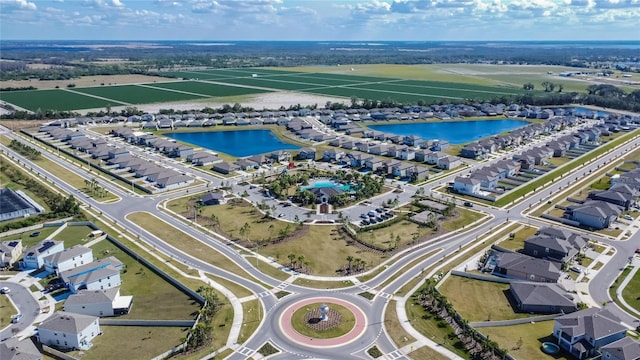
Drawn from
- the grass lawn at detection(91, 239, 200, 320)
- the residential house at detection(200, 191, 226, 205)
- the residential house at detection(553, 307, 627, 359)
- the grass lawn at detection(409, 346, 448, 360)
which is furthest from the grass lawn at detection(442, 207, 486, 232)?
the grass lawn at detection(91, 239, 200, 320)

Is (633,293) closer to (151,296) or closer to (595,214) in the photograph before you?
(595,214)

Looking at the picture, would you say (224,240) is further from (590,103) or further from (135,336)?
(590,103)

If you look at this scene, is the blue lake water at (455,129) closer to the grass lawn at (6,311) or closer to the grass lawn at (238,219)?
the grass lawn at (238,219)

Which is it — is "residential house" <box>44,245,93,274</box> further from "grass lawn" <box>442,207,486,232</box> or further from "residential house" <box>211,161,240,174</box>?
"grass lawn" <box>442,207,486,232</box>

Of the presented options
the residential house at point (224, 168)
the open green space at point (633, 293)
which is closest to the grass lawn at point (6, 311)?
the residential house at point (224, 168)

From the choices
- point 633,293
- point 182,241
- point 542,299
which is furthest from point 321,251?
point 633,293
